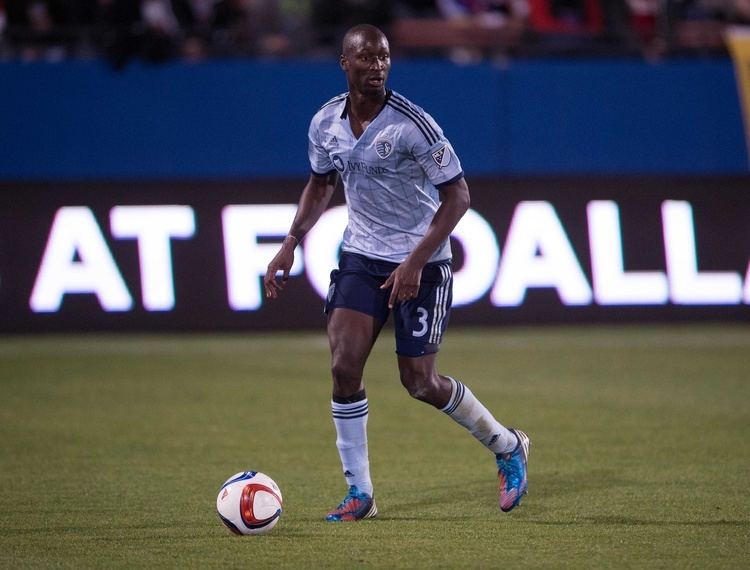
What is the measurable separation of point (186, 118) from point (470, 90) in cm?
320

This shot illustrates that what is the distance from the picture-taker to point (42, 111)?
581 inches

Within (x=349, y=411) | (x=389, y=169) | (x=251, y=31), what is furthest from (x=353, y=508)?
(x=251, y=31)

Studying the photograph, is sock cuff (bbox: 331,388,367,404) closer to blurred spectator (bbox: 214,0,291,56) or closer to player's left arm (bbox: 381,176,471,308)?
player's left arm (bbox: 381,176,471,308)

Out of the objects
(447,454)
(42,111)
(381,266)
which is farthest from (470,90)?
(381,266)

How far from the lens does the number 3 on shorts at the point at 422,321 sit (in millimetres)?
6160

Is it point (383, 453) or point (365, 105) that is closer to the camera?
point (365, 105)

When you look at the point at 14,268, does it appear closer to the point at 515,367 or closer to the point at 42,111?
the point at 42,111

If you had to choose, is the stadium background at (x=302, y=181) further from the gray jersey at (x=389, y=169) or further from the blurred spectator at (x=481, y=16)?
the gray jersey at (x=389, y=169)

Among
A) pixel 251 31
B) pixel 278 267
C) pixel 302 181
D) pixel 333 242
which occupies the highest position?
pixel 278 267

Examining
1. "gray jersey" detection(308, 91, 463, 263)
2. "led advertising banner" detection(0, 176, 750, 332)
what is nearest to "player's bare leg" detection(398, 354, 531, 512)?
"gray jersey" detection(308, 91, 463, 263)

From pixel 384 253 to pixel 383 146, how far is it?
512mm

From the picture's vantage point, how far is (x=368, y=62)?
594 centimetres

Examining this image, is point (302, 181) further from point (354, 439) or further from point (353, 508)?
point (353, 508)

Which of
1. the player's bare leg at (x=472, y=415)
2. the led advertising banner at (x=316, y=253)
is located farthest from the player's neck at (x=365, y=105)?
the led advertising banner at (x=316, y=253)
